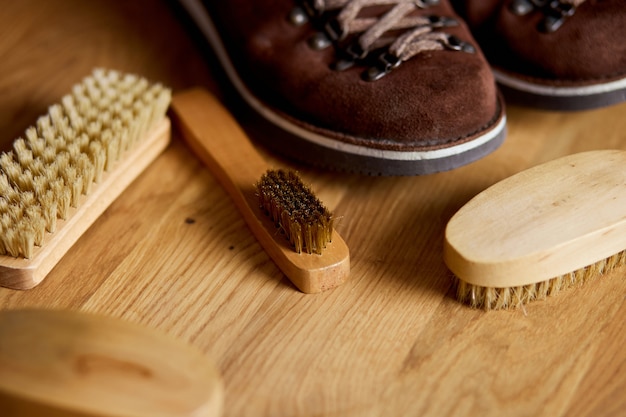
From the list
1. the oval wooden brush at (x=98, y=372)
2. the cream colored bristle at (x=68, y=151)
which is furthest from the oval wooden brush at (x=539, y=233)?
the cream colored bristle at (x=68, y=151)

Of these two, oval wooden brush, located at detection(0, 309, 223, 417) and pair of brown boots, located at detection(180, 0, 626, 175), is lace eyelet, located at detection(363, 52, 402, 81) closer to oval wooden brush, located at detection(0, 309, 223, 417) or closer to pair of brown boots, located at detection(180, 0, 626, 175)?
pair of brown boots, located at detection(180, 0, 626, 175)

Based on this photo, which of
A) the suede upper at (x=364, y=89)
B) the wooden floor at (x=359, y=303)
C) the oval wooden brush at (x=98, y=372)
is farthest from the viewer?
the suede upper at (x=364, y=89)

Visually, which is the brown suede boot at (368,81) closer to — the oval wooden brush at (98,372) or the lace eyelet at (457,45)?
the lace eyelet at (457,45)

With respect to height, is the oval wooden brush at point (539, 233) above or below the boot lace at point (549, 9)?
A: below

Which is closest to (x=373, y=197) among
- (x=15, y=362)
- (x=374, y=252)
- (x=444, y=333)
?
(x=374, y=252)

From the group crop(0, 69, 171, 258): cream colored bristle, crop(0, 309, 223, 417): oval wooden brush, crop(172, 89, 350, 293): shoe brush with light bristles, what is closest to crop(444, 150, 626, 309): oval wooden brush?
crop(172, 89, 350, 293): shoe brush with light bristles

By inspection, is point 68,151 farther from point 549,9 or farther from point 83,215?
point 549,9
